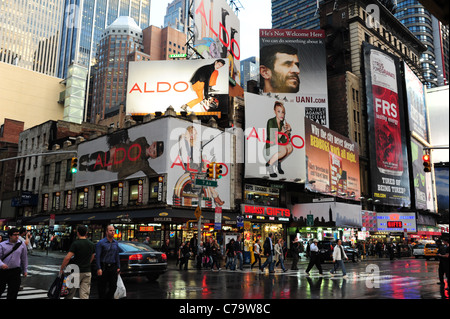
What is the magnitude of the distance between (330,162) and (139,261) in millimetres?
35483

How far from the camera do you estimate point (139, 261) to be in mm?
15195

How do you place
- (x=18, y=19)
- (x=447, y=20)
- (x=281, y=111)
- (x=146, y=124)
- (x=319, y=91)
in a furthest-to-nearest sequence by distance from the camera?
(x=18, y=19)
(x=319, y=91)
(x=281, y=111)
(x=146, y=124)
(x=447, y=20)

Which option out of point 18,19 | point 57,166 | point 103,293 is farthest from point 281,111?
point 18,19

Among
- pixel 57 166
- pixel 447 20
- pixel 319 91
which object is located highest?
pixel 319 91

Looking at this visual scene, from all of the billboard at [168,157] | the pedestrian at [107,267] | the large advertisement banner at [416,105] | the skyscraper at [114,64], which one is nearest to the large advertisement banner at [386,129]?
the large advertisement banner at [416,105]

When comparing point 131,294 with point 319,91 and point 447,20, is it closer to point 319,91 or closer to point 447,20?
point 447,20

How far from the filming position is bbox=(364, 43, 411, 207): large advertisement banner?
59.7 metres

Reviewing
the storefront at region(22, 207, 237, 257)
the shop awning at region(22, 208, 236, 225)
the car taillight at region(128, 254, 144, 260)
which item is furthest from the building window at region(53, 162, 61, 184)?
the car taillight at region(128, 254, 144, 260)

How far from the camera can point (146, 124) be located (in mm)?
34562

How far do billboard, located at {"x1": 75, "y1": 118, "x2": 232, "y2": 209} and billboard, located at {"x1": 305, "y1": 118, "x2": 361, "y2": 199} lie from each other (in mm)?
10868

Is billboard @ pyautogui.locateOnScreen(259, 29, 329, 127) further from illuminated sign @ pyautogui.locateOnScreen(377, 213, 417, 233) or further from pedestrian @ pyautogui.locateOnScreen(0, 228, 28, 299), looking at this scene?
pedestrian @ pyautogui.locateOnScreen(0, 228, 28, 299)

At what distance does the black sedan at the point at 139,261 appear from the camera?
49.0 feet
